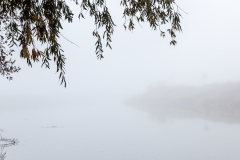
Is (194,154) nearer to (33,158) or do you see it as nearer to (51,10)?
(33,158)

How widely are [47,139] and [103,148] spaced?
19.4 ft

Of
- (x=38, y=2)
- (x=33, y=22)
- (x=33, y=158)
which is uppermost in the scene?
(x=38, y=2)

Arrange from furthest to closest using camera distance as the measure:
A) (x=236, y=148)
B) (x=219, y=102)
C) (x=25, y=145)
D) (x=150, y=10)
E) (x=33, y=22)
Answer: (x=219, y=102), (x=25, y=145), (x=236, y=148), (x=150, y=10), (x=33, y=22)

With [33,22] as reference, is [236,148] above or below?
below

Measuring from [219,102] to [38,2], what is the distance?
245ft

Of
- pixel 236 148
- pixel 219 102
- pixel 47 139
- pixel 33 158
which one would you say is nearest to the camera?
pixel 33 158

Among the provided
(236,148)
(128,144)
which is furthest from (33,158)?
(236,148)

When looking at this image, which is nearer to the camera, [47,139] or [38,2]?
[38,2]

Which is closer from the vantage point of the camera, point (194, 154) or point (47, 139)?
point (194, 154)

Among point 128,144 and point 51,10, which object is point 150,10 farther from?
point 128,144

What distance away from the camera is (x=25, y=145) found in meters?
23.3

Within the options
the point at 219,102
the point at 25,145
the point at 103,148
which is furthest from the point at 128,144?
the point at 219,102

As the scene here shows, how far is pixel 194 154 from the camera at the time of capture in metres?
19.8

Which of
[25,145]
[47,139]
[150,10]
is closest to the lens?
[150,10]
